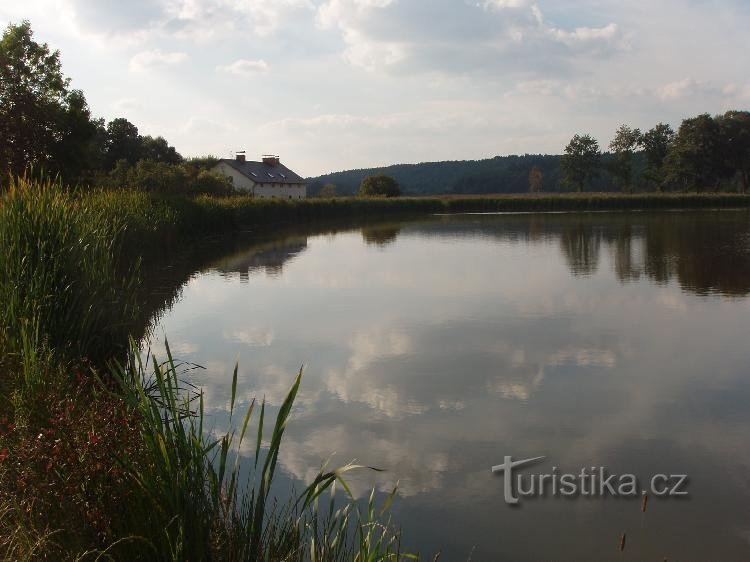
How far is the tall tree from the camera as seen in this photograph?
105ft

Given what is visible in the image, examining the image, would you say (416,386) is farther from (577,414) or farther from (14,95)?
(14,95)

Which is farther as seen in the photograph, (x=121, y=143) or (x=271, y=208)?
(x=121, y=143)

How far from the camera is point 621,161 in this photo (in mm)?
82062

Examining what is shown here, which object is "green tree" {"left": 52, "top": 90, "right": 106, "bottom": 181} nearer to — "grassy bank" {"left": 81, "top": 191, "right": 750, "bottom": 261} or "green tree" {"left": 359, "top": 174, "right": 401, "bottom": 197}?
"grassy bank" {"left": 81, "top": 191, "right": 750, "bottom": 261}

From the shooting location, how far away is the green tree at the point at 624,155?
82.0 m

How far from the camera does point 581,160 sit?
85312 millimetres

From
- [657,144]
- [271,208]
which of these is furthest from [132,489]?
[657,144]

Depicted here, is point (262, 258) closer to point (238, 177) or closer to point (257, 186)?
Answer: point (257, 186)

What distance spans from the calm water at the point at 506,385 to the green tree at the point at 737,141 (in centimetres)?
6787

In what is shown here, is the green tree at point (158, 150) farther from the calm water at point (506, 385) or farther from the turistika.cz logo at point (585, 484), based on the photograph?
the turistika.cz logo at point (585, 484)

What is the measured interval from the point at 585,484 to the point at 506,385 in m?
2.67

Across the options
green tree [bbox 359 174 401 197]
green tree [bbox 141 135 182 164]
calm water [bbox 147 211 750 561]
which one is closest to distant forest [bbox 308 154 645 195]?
green tree [bbox 359 174 401 197]

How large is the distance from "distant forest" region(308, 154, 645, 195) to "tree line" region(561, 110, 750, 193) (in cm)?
2760

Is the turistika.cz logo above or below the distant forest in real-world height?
below
